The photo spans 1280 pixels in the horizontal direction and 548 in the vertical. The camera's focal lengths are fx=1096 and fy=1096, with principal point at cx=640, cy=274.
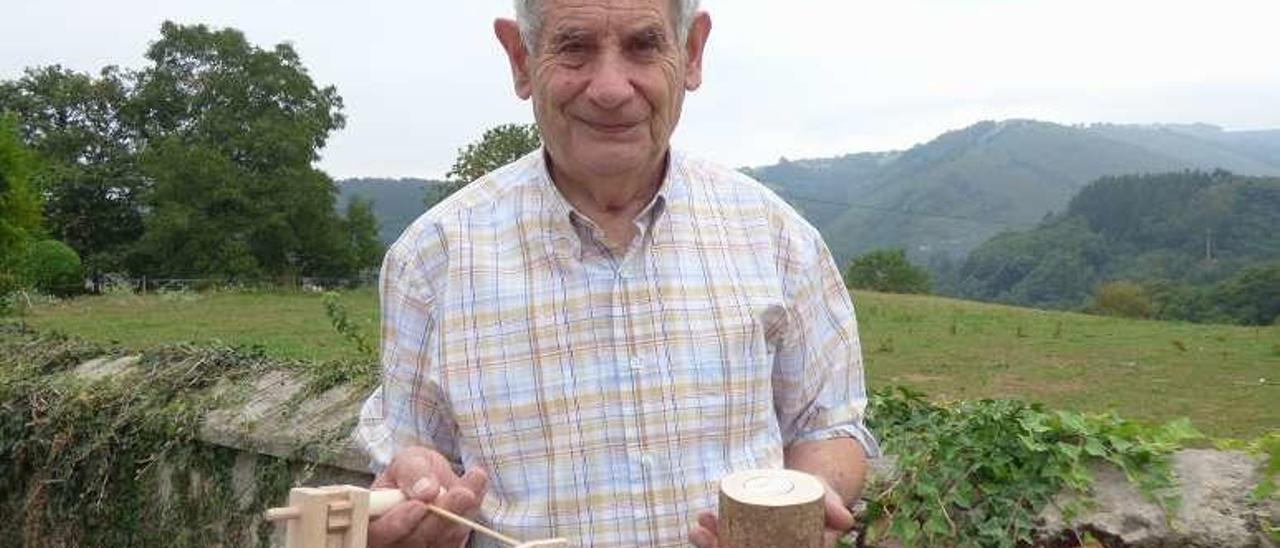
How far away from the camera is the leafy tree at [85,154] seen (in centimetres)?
4575

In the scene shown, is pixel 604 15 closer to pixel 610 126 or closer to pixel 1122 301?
pixel 610 126

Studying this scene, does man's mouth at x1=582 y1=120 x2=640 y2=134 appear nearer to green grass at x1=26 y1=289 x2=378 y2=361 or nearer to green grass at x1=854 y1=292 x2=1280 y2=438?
green grass at x1=854 y1=292 x2=1280 y2=438

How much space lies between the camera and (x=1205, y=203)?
94000 millimetres

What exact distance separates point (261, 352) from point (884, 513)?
364cm

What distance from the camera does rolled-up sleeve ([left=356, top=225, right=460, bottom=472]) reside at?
2098 mm

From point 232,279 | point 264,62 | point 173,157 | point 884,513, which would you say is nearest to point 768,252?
point 884,513

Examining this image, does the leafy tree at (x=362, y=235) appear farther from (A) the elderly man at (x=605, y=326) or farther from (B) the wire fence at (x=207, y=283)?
(A) the elderly man at (x=605, y=326)

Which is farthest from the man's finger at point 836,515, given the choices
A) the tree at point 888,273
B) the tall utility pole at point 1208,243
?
the tall utility pole at point 1208,243

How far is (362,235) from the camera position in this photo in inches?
2025

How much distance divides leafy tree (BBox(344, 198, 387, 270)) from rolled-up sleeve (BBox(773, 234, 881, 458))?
4842 cm

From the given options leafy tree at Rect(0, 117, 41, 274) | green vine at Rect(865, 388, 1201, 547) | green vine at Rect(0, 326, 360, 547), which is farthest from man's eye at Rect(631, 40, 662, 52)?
leafy tree at Rect(0, 117, 41, 274)

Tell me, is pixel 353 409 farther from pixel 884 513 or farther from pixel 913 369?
pixel 913 369

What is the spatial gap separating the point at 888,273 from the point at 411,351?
2651 inches

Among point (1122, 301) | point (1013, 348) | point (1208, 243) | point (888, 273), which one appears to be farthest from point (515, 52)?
point (1208, 243)
